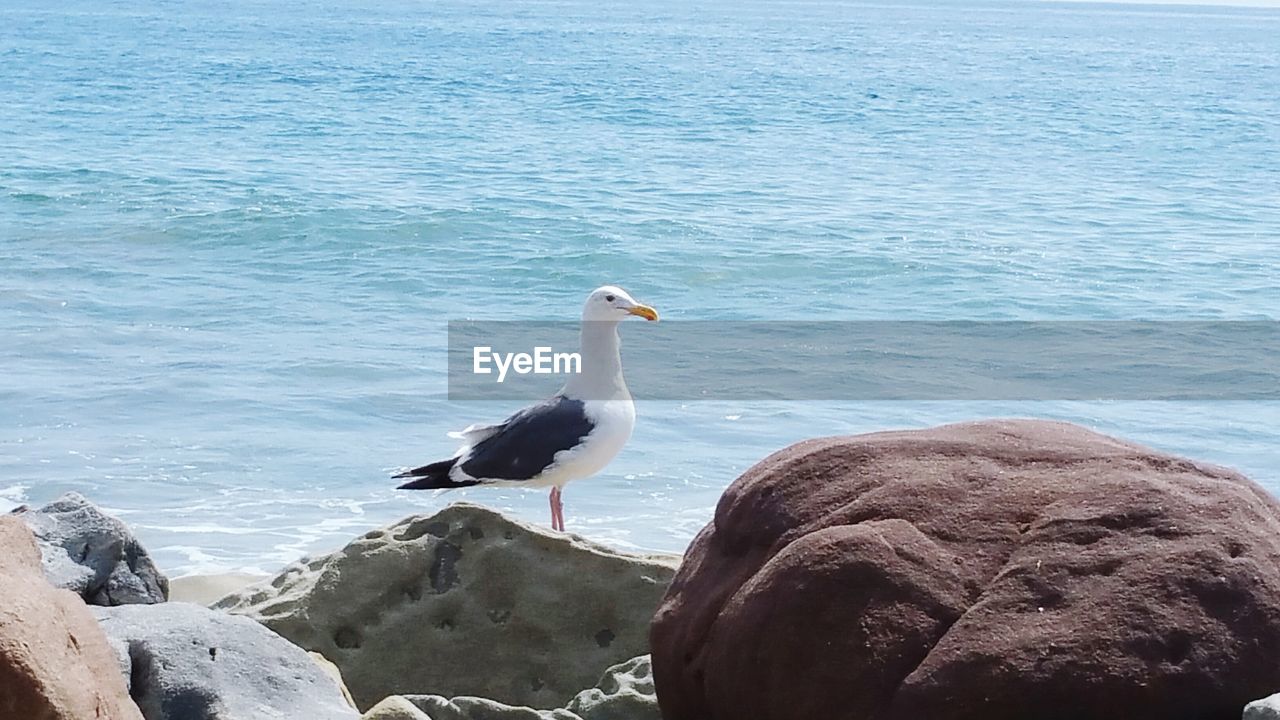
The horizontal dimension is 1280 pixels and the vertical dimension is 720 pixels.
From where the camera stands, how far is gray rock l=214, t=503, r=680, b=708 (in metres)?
4.34

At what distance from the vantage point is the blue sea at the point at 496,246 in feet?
26.2

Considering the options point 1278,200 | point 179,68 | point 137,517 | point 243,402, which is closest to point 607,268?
point 243,402

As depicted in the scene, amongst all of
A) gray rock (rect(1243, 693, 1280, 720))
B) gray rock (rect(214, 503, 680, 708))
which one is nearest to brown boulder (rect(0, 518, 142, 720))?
gray rock (rect(214, 503, 680, 708))

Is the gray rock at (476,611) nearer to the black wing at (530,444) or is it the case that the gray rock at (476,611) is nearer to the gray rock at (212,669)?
the gray rock at (212,669)

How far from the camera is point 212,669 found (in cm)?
321

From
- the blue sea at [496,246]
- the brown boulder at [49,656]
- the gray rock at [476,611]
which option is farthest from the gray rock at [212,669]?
the blue sea at [496,246]

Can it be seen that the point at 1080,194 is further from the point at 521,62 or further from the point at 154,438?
the point at 521,62

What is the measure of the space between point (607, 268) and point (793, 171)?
6.93 meters

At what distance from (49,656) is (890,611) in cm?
154

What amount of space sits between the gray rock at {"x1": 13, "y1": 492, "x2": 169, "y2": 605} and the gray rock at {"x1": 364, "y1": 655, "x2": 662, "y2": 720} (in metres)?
0.82

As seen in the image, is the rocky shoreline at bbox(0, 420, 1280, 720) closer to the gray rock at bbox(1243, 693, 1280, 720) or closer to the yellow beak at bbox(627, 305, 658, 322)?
the gray rock at bbox(1243, 693, 1280, 720)

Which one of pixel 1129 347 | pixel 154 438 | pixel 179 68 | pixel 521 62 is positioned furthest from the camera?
pixel 521 62

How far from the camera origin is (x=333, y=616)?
14.5 feet

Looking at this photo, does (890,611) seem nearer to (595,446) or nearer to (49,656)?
(49,656)
